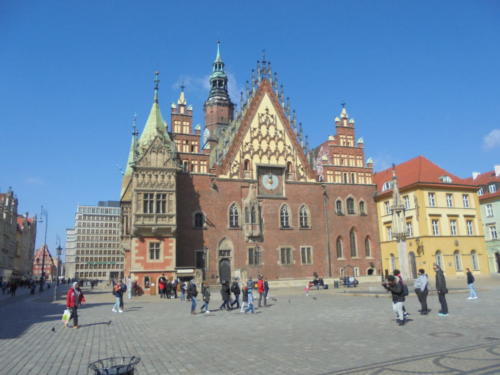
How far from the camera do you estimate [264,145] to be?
46094 mm

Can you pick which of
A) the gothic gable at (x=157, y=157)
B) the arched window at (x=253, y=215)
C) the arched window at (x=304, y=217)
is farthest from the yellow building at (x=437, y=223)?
the gothic gable at (x=157, y=157)

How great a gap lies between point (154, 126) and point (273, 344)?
36.6 m

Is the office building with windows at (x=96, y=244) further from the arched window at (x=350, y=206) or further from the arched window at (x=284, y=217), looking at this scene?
the arched window at (x=350, y=206)

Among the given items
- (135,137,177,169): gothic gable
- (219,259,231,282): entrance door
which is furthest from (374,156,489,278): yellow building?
(135,137,177,169): gothic gable

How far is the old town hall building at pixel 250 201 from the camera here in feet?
126

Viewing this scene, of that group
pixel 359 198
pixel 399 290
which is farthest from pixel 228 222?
pixel 399 290

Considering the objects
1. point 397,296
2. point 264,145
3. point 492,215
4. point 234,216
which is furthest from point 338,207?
point 397,296

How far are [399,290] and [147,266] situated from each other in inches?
1104

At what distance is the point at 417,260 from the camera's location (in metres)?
43.2

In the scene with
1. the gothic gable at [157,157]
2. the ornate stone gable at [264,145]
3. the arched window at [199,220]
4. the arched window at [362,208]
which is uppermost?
the ornate stone gable at [264,145]

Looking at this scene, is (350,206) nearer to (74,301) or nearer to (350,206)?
(350,206)

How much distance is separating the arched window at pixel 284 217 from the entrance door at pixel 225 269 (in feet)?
24.7

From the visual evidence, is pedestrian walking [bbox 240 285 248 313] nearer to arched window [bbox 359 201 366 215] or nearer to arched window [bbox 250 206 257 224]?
arched window [bbox 250 206 257 224]

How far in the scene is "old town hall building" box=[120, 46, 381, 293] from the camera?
38.3 meters
